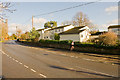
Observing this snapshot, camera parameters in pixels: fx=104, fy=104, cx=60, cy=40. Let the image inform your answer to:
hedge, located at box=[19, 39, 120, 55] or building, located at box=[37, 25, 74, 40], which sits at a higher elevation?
building, located at box=[37, 25, 74, 40]

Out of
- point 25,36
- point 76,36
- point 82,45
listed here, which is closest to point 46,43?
point 76,36

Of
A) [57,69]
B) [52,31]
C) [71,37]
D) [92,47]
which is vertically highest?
[52,31]

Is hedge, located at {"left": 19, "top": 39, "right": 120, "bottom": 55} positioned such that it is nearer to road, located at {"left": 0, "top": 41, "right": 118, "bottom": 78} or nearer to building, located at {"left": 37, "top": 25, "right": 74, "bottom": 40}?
road, located at {"left": 0, "top": 41, "right": 118, "bottom": 78}

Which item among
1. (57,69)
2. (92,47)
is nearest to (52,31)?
(92,47)

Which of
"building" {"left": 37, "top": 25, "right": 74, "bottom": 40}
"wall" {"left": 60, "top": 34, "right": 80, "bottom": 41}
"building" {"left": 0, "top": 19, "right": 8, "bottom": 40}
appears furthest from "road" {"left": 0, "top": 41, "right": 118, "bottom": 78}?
"building" {"left": 37, "top": 25, "right": 74, "bottom": 40}

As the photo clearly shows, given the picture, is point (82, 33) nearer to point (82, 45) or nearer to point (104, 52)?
point (82, 45)

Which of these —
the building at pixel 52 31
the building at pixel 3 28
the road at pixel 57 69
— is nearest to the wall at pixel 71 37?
the building at pixel 52 31

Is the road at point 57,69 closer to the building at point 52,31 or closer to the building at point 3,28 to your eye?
the building at point 3,28

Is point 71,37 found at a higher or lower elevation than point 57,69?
higher

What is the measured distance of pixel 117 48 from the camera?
1577 centimetres

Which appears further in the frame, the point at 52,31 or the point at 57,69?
the point at 52,31

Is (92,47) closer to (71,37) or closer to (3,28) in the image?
(71,37)

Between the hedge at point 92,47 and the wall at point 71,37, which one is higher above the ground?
the wall at point 71,37

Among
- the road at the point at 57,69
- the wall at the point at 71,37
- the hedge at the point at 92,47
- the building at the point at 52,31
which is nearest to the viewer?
the road at the point at 57,69
